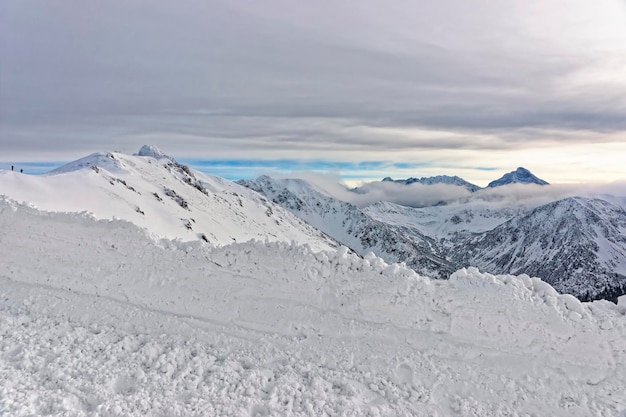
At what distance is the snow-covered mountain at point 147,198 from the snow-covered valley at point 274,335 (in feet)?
8.33

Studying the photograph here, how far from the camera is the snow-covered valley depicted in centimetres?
1149

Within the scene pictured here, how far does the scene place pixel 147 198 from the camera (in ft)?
330

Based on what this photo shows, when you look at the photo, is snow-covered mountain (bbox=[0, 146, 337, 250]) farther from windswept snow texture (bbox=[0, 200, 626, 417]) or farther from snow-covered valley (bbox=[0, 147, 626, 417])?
snow-covered valley (bbox=[0, 147, 626, 417])

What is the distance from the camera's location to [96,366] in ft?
40.2

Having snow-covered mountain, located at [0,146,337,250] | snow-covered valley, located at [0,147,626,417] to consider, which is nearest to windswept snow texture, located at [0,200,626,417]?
snow-covered valley, located at [0,147,626,417]

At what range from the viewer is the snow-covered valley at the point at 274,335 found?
1149 centimetres

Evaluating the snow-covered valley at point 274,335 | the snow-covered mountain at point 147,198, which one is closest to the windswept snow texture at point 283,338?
the snow-covered valley at point 274,335

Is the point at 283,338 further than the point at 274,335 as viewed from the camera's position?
No

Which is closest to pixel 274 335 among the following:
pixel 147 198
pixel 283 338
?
pixel 283 338

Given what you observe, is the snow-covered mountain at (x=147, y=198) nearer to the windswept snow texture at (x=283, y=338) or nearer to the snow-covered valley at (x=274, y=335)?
the windswept snow texture at (x=283, y=338)

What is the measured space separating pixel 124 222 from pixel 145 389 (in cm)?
888

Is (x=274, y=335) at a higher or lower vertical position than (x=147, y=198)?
higher

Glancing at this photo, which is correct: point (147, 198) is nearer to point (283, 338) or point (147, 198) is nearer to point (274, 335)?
point (274, 335)

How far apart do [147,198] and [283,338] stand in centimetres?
9339
